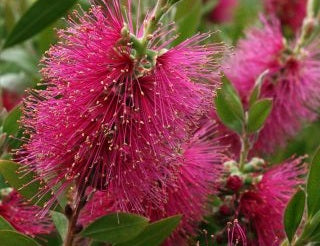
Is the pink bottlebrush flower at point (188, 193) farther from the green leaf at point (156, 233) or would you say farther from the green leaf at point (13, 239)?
the green leaf at point (13, 239)

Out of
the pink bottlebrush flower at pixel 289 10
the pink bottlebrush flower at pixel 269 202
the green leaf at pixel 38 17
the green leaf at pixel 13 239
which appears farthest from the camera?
the pink bottlebrush flower at pixel 289 10

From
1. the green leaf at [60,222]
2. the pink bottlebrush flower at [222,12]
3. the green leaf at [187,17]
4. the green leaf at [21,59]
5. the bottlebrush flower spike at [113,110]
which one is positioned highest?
the pink bottlebrush flower at [222,12]

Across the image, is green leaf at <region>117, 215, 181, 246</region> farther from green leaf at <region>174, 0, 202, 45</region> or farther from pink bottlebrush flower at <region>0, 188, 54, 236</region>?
green leaf at <region>174, 0, 202, 45</region>

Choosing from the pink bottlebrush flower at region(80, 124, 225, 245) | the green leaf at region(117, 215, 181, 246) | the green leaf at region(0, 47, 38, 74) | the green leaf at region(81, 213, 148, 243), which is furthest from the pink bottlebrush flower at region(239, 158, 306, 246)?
the green leaf at region(0, 47, 38, 74)

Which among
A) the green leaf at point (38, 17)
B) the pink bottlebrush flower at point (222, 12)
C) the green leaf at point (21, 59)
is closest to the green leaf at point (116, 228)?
the green leaf at point (38, 17)

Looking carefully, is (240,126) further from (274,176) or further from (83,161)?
(83,161)
